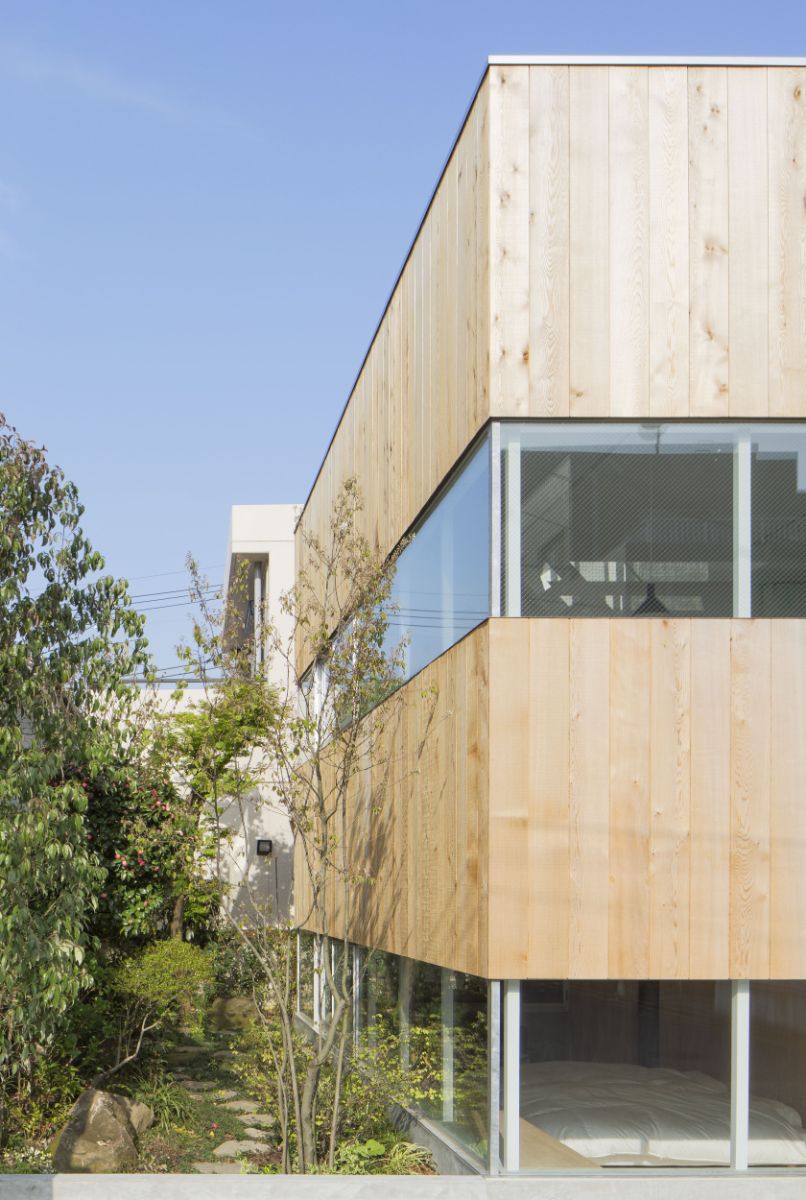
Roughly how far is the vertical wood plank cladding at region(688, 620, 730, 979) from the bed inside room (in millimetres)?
241

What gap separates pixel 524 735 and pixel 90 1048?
696 centimetres

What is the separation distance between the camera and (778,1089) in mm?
6770

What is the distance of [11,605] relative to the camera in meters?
8.88

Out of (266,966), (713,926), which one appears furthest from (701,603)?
(266,966)

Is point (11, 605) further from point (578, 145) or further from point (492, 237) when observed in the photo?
point (578, 145)

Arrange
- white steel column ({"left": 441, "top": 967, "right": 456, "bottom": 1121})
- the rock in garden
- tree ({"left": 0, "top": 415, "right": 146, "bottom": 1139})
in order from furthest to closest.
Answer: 1. the rock in garden
2. tree ({"left": 0, "top": 415, "right": 146, "bottom": 1139})
3. white steel column ({"left": 441, "top": 967, "right": 456, "bottom": 1121})

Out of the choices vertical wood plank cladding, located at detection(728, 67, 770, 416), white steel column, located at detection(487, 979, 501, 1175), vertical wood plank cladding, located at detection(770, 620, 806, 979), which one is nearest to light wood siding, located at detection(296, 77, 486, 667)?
vertical wood plank cladding, located at detection(728, 67, 770, 416)

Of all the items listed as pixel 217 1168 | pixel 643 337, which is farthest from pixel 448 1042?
pixel 643 337

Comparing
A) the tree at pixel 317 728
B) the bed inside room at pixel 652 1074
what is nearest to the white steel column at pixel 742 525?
the bed inside room at pixel 652 1074

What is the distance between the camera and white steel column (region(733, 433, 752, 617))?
6.89 metres

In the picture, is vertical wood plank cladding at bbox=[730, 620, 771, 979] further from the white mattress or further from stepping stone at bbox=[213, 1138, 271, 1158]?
stepping stone at bbox=[213, 1138, 271, 1158]

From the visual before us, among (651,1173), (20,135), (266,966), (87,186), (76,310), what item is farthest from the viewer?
(76,310)

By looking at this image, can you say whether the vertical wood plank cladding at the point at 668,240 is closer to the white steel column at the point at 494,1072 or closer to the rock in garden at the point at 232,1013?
the white steel column at the point at 494,1072

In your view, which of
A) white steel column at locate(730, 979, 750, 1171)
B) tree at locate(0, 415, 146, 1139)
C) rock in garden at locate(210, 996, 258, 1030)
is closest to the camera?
white steel column at locate(730, 979, 750, 1171)
